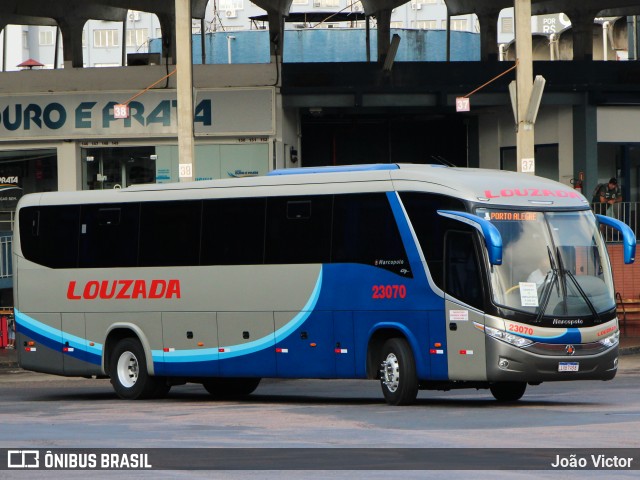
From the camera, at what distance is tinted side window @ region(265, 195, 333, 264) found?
20.6 m

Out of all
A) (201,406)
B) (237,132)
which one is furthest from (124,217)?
(237,132)

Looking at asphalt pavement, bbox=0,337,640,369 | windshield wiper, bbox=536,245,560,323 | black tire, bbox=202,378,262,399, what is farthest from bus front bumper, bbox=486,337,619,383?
asphalt pavement, bbox=0,337,640,369

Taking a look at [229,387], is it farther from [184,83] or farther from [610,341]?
[184,83]

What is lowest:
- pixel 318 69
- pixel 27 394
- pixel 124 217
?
pixel 27 394

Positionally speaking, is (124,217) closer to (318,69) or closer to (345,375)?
(345,375)

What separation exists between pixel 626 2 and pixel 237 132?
12.1 meters

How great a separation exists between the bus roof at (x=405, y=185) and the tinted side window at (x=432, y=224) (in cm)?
11

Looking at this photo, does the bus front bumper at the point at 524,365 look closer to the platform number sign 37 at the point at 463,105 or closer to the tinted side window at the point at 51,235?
the tinted side window at the point at 51,235

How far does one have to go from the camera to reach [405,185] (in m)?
19.6

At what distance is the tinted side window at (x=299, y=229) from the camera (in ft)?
67.5

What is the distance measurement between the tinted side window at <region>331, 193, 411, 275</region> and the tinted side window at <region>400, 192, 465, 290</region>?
339 millimetres

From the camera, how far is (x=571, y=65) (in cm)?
4034

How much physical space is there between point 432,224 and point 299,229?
2422 mm

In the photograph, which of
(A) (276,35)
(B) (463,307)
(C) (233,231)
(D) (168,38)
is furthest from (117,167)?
(B) (463,307)
